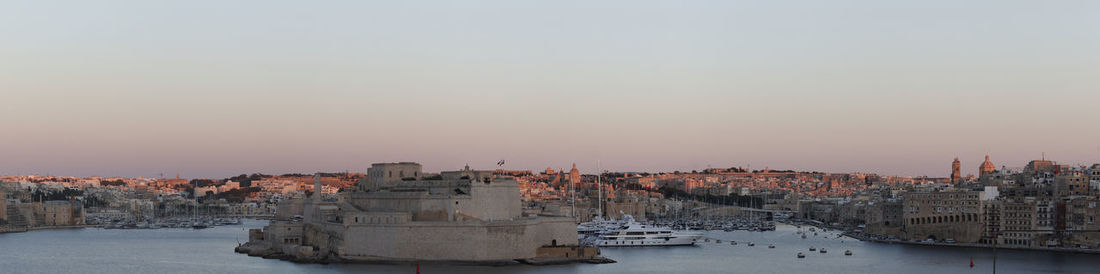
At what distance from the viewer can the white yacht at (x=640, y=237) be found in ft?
168

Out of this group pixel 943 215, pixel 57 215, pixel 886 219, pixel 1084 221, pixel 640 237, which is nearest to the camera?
pixel 1084 221

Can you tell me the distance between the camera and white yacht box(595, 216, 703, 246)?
51188 mm

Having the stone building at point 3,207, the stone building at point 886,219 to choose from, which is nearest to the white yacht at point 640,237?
the stone building at point 886,219

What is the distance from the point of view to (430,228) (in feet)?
121

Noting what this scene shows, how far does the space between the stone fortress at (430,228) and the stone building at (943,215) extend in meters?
19.0

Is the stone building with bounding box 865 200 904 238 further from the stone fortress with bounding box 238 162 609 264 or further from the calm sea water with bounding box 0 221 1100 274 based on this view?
the stone fortress with bounding box 238 162 609 264

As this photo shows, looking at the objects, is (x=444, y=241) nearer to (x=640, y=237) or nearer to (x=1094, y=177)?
(x=640, y=237)

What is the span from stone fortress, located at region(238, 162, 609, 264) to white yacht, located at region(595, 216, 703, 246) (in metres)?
9.63

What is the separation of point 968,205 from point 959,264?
1170cm

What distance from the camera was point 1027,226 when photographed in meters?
49.8

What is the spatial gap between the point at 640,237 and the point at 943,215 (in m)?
13.0

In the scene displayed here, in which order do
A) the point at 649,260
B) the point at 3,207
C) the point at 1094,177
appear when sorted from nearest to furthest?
the point at 649,260 < the point at 1094,177 < the point at 3,207

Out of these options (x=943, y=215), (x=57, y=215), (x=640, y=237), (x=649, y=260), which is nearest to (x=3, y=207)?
(x=57, y=215)

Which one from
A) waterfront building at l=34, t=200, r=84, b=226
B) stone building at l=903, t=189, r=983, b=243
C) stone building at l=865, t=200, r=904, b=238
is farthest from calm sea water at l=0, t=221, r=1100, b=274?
waterfront building at l=34, t=200, r=84, b=226
